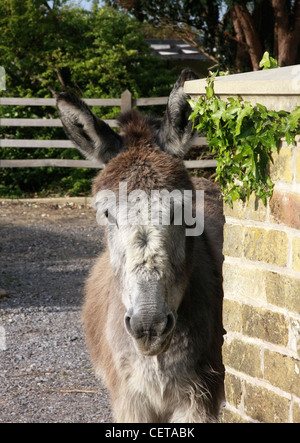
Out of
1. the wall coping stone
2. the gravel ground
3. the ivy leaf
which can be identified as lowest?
the gravel ground

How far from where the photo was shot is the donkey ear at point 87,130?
3270mm

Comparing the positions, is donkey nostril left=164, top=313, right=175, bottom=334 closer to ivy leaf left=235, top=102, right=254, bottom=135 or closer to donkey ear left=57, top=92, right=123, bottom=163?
ivy leaf left=235, top=102, right=254, bottom=135

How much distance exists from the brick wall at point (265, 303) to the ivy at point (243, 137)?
0.18ft

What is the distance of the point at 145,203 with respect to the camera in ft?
9.82

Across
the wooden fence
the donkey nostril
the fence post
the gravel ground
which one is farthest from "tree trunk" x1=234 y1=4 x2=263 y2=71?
the donkey nostril

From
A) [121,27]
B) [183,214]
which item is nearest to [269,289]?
[183,214]

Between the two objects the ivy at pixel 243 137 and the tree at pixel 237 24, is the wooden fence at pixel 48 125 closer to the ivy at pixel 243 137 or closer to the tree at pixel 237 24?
the tree at pixel 237 24

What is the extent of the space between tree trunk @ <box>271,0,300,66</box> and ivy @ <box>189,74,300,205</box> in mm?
8498

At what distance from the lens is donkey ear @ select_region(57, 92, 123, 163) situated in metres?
3.27

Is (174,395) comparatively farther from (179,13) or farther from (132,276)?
(179,13)

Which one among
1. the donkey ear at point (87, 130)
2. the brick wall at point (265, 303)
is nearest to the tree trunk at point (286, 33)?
the donkey ear at point (87, 130)

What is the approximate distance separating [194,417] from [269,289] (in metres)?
1.05

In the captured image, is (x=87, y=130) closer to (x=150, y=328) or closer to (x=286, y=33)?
(x=150, y=328)

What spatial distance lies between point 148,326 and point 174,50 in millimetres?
15375
